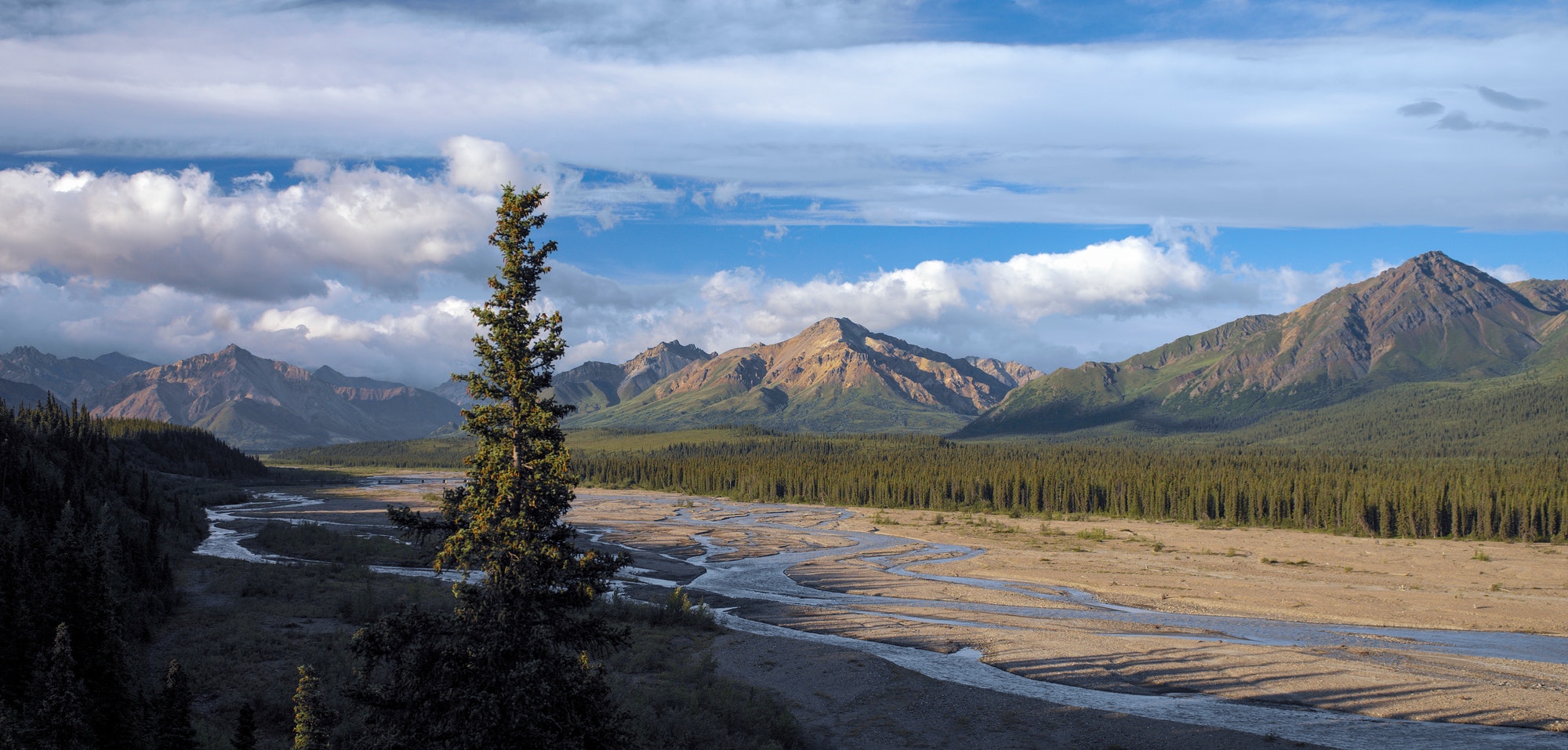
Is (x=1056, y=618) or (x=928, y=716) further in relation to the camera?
(x=1056, y=618)

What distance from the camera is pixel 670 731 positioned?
26328 millimetres

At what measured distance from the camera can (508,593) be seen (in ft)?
49.9

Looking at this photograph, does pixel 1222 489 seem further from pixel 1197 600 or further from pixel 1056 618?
pixel 1056 618

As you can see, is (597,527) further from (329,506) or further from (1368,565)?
(1368,565)

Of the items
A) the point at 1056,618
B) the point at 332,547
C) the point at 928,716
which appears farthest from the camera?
the point at 332,547

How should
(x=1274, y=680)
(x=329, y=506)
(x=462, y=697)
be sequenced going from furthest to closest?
(x=329, y=506) < (x=1274, y=680) < (x=462, y=697)

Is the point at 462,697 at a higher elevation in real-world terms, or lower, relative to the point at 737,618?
higher

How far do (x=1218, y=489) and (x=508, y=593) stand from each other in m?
137

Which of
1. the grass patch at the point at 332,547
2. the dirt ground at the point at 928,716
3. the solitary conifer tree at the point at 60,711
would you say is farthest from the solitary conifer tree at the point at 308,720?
the grass patch at the point at 332,547

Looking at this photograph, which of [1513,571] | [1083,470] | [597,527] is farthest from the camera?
[1083,470]

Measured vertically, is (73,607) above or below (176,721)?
above

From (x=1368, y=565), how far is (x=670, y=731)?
256 ft

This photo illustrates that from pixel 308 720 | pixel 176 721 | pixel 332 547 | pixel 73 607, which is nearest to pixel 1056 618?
pixel 308 720

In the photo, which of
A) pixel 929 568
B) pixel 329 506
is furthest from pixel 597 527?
pixel 329 506
